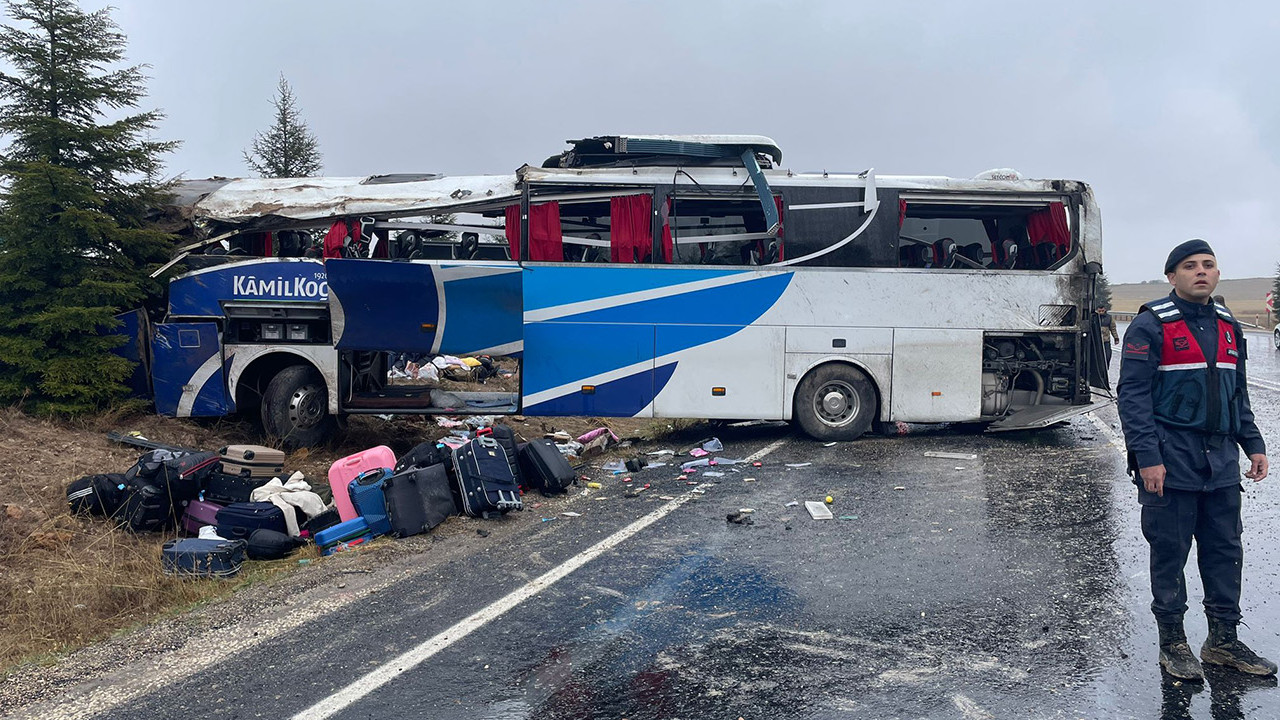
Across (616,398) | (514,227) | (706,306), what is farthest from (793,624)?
(514,227)

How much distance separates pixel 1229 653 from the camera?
3.76 metres

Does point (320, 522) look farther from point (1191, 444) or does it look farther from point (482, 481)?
point (1191, 444)

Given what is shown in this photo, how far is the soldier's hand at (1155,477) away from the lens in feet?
12.3

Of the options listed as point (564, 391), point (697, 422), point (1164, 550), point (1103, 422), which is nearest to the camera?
point (1164, 550)

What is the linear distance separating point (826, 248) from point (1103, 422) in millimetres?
4767

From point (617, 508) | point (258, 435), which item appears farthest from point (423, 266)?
point (617, 508)

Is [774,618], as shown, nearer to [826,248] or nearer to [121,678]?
[121,678]

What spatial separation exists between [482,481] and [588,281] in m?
3.42

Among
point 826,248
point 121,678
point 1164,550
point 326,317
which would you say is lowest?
point 121,678

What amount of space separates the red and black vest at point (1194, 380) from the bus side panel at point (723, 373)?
6103mm

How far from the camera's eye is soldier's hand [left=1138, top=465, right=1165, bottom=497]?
375cm

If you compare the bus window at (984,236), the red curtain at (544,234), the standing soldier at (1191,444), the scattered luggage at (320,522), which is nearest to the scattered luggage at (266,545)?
the scattered luggage at (320,522)

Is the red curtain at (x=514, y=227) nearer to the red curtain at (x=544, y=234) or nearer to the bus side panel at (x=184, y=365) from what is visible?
the red curtain at (x=544, y=234)

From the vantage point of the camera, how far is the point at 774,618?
4496 mm
